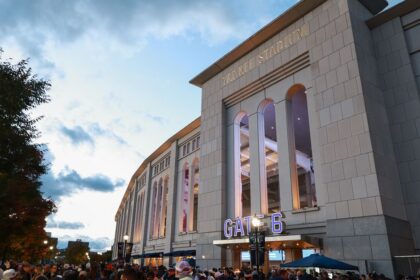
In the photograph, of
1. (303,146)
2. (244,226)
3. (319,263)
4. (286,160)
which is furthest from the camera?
(303,146)

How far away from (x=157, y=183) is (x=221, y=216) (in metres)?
23.3

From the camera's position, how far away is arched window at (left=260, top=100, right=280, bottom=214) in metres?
27.0

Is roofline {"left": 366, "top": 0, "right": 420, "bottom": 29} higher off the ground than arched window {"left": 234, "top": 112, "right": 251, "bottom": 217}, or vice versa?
roofline {"left": 366, "top": 0, "right": 420, "bottom": 29}

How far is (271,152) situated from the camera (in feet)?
122

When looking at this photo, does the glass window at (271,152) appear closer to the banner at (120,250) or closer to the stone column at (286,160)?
the stone column at (286,160)

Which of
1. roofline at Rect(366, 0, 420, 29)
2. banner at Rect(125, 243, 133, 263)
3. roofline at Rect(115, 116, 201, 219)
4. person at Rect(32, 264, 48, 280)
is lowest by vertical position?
person at Rect(32, 264, 48, 280)

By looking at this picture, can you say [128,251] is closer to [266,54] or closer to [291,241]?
[291,241]

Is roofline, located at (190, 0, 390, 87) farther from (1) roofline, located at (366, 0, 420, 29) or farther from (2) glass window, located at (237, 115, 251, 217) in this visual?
(2) glass window, located at (237, 115, 251, 217)

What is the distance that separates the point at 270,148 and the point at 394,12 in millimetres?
17064

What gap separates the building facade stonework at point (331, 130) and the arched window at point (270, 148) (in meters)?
1.75

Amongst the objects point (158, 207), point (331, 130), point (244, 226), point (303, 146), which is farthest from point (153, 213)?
point (331, 130)

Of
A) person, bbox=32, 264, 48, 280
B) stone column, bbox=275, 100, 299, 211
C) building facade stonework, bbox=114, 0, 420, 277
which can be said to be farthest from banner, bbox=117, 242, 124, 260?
person, bbox=32, 264, 48, 280

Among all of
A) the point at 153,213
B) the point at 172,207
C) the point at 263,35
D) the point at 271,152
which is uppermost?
the point at 263,35

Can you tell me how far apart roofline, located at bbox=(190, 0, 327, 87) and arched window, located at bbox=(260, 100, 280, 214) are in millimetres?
4854
